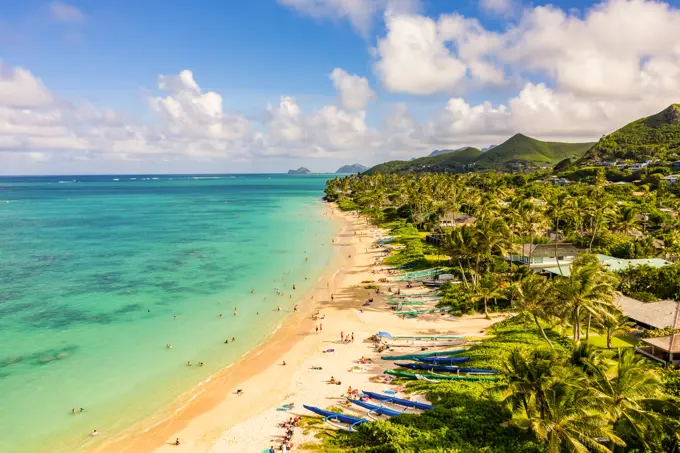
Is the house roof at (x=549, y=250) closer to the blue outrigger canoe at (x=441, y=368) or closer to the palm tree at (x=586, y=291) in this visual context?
the palm tree at (x=586, y=291)

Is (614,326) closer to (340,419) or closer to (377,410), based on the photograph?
(377,410)

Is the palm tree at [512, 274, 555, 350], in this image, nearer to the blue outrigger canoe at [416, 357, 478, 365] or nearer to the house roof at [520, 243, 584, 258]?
the blue outrigger canoe at [416, 357, 478, 365]

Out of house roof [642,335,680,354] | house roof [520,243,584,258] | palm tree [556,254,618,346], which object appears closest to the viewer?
palm tree [556,254,618,346]

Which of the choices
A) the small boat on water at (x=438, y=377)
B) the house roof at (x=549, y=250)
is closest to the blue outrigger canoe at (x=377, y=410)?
the small boat on water at (x=438, y=377)

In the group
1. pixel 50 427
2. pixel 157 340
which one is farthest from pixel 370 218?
pixel 50 427

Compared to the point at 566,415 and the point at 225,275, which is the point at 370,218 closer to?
the point at 225,275

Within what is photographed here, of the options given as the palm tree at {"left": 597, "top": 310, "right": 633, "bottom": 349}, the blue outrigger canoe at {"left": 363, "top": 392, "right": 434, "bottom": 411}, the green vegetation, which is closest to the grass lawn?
the green vegetation
